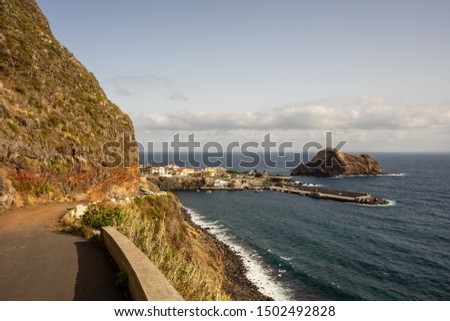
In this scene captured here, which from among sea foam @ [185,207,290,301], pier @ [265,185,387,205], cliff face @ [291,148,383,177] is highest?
cliff face @ [291,148,383,177]

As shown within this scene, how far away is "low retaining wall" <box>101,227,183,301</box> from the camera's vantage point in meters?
6.43

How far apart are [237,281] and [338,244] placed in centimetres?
2052

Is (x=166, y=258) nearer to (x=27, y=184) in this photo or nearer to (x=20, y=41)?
(x=27, y=184)

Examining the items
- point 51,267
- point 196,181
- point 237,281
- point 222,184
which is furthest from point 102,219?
point 196,181

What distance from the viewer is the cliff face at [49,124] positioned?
23.5 meters

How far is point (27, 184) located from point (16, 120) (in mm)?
5984

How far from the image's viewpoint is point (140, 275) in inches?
289

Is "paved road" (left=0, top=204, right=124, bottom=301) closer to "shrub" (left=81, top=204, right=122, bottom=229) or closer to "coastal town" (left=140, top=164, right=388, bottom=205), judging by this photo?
"shrub" (left=81, top=204, right=122, bottom=229)

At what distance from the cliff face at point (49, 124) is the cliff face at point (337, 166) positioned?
12702cm

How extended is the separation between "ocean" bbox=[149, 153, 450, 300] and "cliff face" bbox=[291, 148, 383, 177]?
213 feet

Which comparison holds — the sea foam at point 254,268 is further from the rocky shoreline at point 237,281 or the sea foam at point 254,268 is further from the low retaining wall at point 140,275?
the low retaining wall at point 140,275

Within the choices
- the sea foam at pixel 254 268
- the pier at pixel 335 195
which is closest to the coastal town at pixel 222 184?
the pier at pixel 335 195

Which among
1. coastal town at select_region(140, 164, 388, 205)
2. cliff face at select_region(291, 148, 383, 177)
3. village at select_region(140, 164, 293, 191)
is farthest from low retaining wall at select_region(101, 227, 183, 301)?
cliff face at select_region(291, 148, 383, 177)
